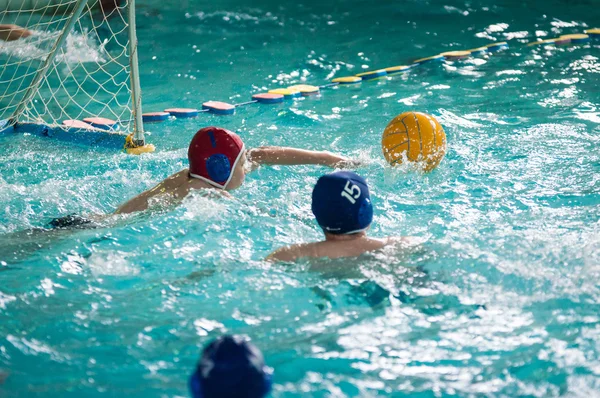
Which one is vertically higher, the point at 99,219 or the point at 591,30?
the point at 591,30

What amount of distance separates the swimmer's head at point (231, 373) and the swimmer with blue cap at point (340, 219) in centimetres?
178

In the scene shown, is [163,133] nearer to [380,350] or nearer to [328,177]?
[328,177]

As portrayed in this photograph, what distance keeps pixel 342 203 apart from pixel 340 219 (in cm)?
11

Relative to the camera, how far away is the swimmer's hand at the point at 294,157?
525cm

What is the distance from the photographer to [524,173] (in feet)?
18.4

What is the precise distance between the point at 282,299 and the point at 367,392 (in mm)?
922

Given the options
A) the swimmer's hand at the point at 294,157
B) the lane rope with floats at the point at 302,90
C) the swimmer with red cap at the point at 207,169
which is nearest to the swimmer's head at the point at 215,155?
Answer: the swimmer with red cap at the point at 207,169

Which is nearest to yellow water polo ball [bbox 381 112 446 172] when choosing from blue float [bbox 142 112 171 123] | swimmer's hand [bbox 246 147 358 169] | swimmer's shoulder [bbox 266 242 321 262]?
swimmer's hand [bbox 246 147 358 169]

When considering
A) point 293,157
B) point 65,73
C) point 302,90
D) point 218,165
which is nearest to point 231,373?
point 218,165

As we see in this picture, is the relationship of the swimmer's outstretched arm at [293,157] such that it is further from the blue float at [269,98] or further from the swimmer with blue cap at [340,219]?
the blue float at [269,98]

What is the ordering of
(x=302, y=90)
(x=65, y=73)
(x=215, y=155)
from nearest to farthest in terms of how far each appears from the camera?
(x=215, y=155), (x=302, y=90), (x=65, y=73)

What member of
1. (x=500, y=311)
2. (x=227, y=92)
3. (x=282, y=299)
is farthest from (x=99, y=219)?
(x=227, y=92)

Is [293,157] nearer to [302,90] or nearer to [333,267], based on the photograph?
[333,267]

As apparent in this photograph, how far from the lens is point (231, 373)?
1978mm
